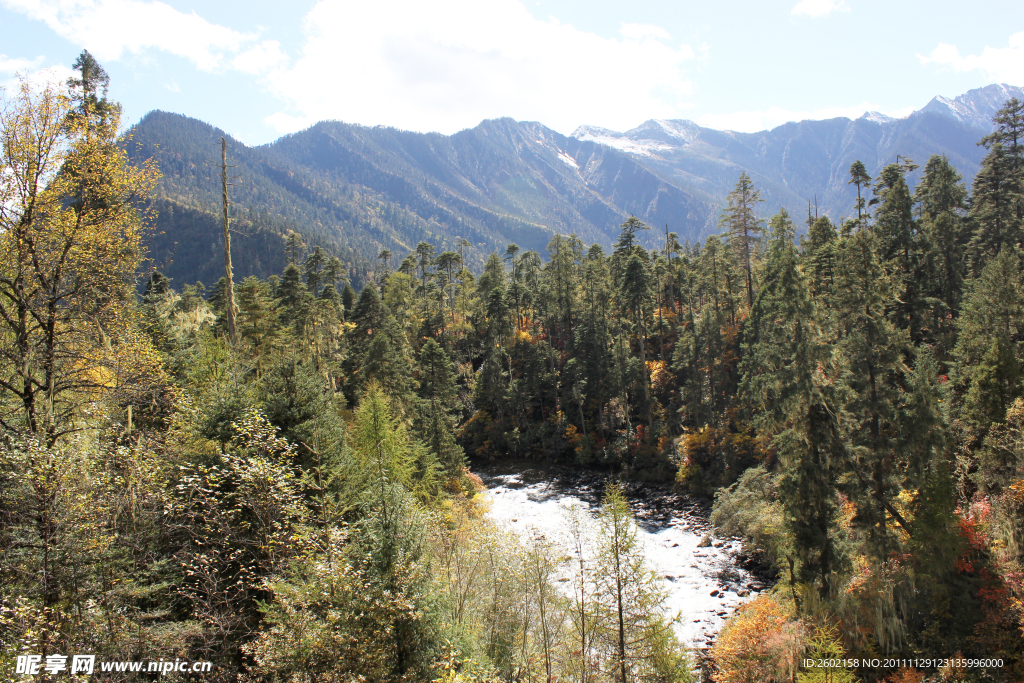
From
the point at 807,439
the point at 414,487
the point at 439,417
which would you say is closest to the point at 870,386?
the point at 807,439

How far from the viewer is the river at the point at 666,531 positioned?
23875 millimetres

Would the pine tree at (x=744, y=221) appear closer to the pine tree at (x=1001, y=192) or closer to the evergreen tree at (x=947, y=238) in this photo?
the evergreen tree at (x=947, y=238)

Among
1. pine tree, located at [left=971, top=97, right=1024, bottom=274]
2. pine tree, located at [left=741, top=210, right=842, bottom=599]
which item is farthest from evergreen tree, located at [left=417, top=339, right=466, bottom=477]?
pine tree, located at [left=971, top=97, right=1024, bottom=274]

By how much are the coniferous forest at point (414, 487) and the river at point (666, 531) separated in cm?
184

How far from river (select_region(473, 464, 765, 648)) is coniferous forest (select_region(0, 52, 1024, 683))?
6.05 ft

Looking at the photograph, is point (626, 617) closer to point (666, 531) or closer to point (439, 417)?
point (666, 531)

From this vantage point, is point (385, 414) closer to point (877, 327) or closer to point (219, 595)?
point (219, 595)

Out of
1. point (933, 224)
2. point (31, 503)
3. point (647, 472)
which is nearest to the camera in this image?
point (31, 503)

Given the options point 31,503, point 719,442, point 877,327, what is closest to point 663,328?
point 719,442

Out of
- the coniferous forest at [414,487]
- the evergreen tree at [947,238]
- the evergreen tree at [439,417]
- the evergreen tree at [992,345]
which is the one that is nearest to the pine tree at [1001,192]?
the coniferous forest at [414,487]

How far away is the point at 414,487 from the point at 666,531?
61.8 feet

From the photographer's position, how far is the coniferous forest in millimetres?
10109

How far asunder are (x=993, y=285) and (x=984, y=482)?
1088 cm

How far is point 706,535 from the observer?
31594 mm
